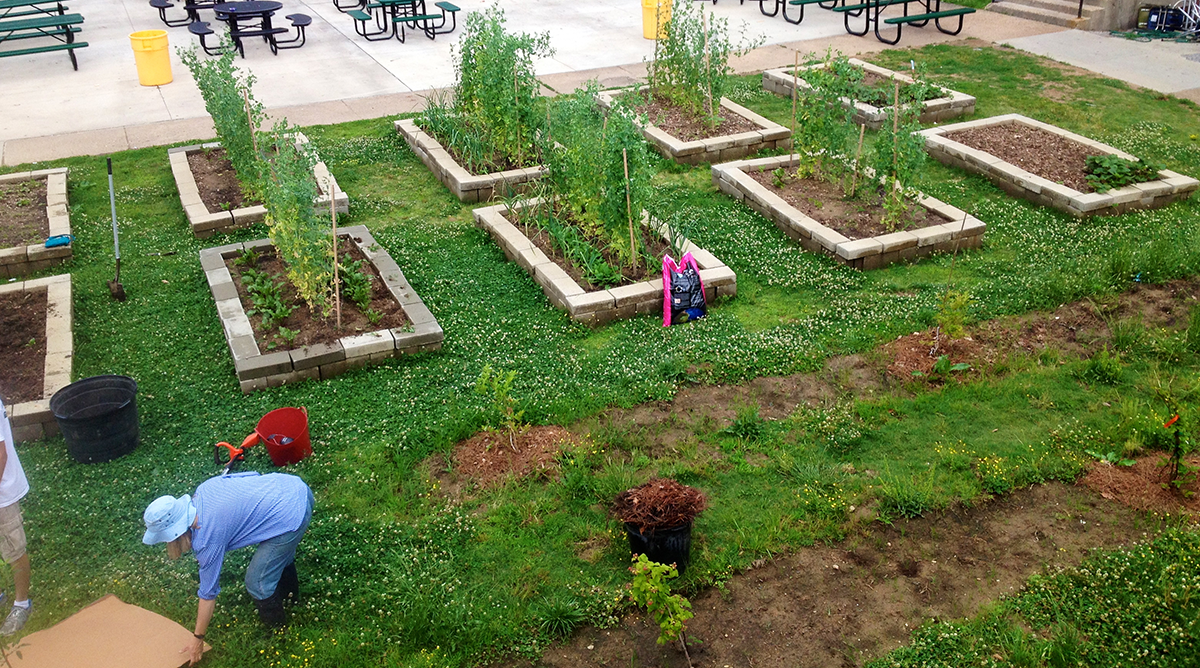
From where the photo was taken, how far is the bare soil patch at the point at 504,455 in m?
6.09

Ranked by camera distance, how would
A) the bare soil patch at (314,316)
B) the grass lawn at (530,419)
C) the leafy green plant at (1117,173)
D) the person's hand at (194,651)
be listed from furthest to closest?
the leafy green plant at (1117,173)
the bare soil patch at (314,316)
the grass lawn at (530,419)
the person's hand at (194,651)

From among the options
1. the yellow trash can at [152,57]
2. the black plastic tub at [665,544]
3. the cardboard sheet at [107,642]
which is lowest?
the cardboard sheet at [107,642]

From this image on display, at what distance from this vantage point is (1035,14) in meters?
16.5

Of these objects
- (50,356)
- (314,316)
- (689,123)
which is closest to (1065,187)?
(689,123)

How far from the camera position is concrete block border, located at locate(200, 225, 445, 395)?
22.8ft

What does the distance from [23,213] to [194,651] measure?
21.9 feet

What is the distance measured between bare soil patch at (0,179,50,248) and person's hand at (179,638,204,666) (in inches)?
228

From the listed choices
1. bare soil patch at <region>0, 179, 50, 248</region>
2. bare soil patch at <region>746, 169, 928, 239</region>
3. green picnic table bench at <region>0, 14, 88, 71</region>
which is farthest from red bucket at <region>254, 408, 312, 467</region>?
green picnic table bench at <region>0, 14, 88, 71</region>

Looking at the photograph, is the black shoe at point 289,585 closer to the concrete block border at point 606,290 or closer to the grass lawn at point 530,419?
the grass lawn at point 530,419

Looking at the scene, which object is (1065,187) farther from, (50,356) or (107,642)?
(50,356)

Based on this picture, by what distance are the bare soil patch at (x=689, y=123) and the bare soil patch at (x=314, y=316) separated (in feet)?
14.1

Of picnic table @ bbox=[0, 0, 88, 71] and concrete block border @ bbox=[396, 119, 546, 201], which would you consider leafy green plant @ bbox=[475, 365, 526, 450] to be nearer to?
concrete block border @ bbox=[396, 119, 546, 201]

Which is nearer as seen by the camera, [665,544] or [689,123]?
[665,544]

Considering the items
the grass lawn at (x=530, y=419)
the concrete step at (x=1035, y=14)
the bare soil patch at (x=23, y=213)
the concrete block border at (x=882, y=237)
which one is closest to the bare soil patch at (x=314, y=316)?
→ the grass lawn at (x=530, y=419)
